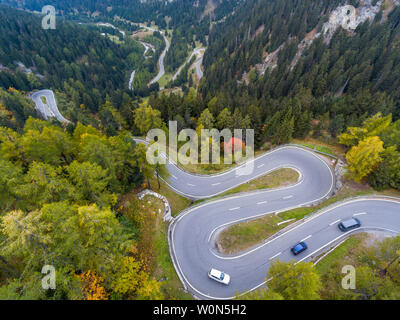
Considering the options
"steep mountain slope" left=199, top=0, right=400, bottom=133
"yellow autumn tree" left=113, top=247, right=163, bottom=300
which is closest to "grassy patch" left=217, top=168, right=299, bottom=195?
"steep mountain slope" left=199, top=0, right=400, bottom=133

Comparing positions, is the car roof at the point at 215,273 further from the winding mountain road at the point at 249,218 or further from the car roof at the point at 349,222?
the car roof at the point at 349,222

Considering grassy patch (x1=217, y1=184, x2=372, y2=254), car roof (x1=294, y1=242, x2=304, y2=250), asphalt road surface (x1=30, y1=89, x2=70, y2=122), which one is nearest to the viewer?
car roof (x1=294, y1=242, x2=304, y2=250)

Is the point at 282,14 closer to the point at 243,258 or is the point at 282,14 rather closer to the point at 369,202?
the point at 369,202

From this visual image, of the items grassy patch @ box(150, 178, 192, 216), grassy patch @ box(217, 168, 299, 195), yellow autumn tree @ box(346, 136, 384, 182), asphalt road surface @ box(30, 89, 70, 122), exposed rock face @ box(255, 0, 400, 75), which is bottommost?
asphalt road surface @ box(30, 89, 70, 122)

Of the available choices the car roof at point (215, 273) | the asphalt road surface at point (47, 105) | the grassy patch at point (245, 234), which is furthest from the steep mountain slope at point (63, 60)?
the car roof at point (215, 273)

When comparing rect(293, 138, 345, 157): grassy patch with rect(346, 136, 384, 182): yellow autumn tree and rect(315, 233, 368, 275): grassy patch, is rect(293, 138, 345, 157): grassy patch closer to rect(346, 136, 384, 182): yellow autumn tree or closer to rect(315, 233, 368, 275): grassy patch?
rect(346, 136, 384, 182): yellow autumn tree
